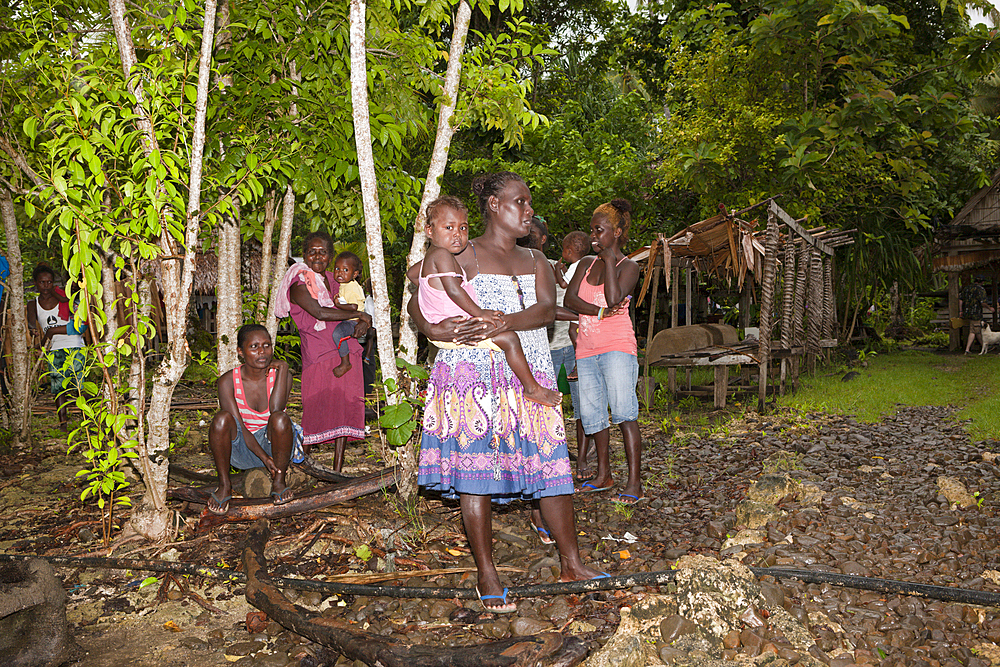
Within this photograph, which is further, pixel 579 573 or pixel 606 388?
pixel 606 388

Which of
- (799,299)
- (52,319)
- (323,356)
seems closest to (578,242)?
(323,356)

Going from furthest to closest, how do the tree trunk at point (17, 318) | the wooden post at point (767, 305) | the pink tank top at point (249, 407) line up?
the wooden post at point (767, 305) → the tree trunk at point (17, 318) → the pink tank top at point (249, 407)

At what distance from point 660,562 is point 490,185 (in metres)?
2.27

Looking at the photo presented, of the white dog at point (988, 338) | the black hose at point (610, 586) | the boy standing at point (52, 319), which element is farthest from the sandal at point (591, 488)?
the white dog at point (988, 338)

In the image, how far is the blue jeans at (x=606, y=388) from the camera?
468cm

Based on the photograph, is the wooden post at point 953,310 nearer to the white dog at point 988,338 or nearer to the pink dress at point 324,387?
the white dog at point 988,338

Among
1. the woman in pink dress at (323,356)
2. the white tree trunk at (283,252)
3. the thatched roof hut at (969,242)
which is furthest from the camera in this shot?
the thatched roof hut at (969,242)

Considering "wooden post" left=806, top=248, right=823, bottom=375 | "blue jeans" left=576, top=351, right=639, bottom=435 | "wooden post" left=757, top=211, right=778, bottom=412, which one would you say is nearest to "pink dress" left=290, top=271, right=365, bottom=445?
"blue jeans" left=576, top=351, right=639, bottom=435

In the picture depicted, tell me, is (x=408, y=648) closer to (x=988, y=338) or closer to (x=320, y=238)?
(x=320, y=238)

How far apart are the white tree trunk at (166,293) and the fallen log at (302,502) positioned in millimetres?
327

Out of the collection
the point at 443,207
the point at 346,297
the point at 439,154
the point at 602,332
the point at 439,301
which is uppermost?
the point at 439,154

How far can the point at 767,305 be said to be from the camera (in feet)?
28.7

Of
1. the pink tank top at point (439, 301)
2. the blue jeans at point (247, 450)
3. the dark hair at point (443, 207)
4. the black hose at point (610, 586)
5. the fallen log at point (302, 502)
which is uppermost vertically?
the dark hair at point (443, 207)

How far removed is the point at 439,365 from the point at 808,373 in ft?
34.8
